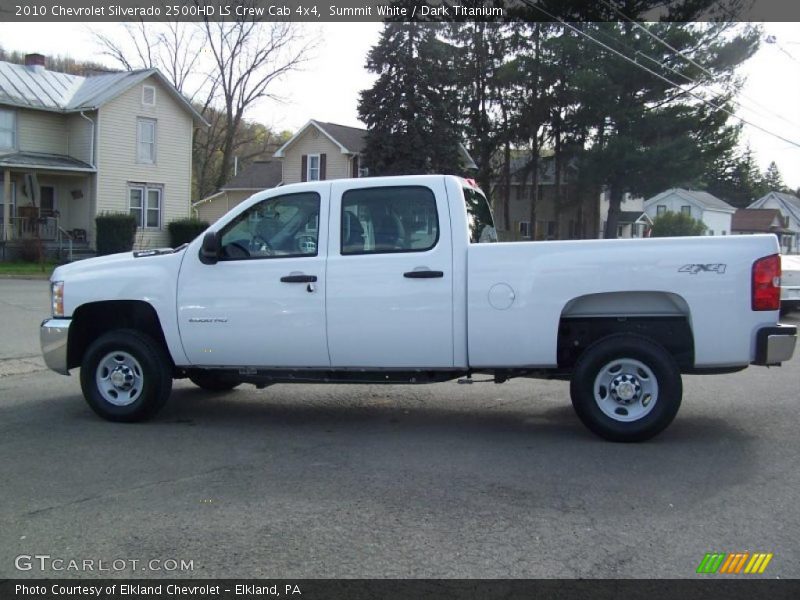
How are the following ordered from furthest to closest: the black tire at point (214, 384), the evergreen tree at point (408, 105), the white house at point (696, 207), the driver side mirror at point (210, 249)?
the white house at point (696, 207) → the evergreen tree at point (408, 105) → the black tire at point (214, 384) → the driver side mirror at point (210, 249)

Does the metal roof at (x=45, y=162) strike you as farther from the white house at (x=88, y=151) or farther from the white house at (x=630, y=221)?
the white house at (x=630, y=221)

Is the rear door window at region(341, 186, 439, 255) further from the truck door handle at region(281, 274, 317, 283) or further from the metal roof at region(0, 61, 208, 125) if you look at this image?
the metal roof at region(0, 61, 208, 125)

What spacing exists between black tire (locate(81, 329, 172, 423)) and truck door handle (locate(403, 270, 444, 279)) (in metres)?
2.46

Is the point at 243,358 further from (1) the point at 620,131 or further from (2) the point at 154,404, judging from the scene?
(1) the point at 620,131

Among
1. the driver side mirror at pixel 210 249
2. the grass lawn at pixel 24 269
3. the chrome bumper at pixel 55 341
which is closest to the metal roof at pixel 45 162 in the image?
the grass lawn at pixel 24 269

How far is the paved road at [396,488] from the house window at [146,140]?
2955 cm

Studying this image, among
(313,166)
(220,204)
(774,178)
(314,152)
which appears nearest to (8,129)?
(313,166)

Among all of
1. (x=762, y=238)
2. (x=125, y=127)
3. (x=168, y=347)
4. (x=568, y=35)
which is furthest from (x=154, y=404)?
(x=568, y=35)

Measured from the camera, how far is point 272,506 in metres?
5.16

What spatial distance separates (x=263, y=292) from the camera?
706cm

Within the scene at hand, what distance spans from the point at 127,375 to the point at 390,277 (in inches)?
106

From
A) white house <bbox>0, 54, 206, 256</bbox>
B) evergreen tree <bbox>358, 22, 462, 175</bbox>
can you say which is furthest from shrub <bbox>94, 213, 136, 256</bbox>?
evergreen tree <bbox>358, 22, 462, 175</bbox>

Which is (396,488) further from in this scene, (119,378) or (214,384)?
(214,384)

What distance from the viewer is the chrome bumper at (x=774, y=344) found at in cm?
629
